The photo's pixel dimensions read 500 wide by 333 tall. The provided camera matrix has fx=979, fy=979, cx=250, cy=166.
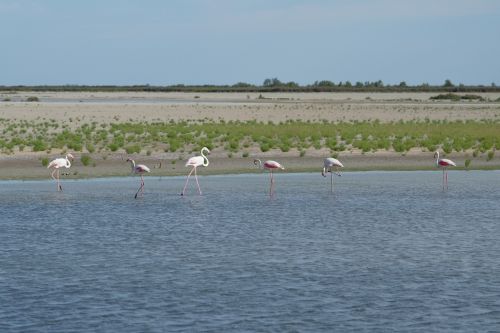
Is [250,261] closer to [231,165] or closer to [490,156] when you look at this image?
[231,165]

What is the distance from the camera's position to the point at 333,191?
28.1 m

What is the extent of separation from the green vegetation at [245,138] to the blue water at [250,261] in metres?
12.8

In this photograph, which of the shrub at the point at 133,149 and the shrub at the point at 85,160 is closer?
the shrub at the point at 85,160

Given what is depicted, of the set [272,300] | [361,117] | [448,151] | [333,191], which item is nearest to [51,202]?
[333,191]

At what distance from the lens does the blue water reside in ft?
41.3

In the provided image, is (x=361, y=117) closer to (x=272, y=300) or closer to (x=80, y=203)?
(x=80, y=203)

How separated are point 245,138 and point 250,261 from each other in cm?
3010

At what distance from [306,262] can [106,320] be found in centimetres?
480

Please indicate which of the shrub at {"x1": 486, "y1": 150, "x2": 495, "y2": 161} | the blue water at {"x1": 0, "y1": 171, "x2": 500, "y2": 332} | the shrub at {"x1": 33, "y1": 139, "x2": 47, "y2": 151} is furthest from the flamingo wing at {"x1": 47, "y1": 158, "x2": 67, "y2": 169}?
the shrub at {"x1": 486, "y1": 150, "x2": 495, "y2": 161}

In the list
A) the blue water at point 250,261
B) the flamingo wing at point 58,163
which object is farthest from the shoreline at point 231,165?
the blue water at point 250,261

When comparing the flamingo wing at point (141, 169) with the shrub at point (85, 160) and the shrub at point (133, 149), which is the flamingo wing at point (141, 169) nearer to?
the shrub at point (85, 160)

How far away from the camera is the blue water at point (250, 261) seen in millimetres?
12602

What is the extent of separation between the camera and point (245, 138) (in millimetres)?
46438

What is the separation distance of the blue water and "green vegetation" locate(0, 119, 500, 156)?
12.8m
